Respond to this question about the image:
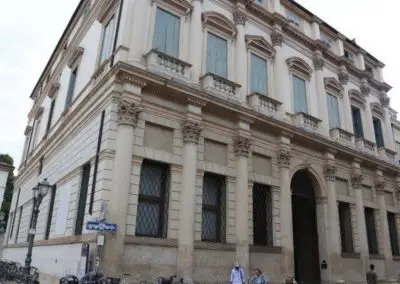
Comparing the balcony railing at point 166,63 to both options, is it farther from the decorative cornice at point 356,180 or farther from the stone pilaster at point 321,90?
the decorative cornice at point 356,180

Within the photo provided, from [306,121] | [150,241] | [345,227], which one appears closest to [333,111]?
[306,121]

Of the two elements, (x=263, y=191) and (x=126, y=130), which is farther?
(x=263, y=191)

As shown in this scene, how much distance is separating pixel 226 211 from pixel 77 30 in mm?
13680

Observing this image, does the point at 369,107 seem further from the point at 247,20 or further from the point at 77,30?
the point at 77,30

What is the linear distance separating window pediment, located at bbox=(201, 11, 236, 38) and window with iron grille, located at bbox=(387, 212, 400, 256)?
50.3 ft

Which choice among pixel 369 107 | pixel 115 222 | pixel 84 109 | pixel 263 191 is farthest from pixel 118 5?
pixel 369 107

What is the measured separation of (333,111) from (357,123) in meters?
3.08

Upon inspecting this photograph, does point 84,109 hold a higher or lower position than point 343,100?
lower

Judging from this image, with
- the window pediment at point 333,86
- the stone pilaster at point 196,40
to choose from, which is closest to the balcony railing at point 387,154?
the window pediment at point 333,86

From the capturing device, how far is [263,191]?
15352 mm

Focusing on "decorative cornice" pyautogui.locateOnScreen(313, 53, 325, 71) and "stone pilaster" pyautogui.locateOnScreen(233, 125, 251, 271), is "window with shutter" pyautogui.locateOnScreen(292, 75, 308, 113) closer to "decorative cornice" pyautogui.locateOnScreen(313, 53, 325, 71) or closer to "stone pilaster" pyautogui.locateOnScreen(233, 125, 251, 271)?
"decorative cornice" pyautogui.locateOnScreen(313, 53, 325, 71)

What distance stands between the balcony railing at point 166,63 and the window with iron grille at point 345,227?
1143 centimetres

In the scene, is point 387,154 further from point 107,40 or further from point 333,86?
point 107,40

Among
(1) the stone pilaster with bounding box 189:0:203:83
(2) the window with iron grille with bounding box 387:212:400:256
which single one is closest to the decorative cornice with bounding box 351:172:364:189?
(2) the window with iron grille with bounding box 387:212:400:256
